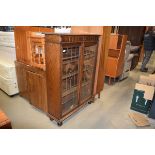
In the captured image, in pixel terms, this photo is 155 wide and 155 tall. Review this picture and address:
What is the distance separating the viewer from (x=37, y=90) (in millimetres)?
2256

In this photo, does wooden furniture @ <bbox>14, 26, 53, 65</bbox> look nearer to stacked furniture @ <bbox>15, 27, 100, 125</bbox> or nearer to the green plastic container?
stacked furniture @ <bbox>15, 27, 100, 125</bbox>

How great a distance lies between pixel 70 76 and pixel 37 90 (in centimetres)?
62

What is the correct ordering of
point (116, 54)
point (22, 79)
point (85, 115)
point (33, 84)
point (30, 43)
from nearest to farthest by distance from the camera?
point (30, 43)
point (33, 84)
point (85, 115)
point (22, 79)
point (116, 54)

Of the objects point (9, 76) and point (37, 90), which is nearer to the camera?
point (37, 90)

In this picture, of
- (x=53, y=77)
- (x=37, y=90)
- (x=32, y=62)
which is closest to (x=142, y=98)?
(x=53, y=77)

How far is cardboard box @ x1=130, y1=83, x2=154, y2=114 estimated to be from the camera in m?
2.39

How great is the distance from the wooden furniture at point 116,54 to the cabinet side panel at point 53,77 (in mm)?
2099

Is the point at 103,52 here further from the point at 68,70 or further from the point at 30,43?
the point at 30,43

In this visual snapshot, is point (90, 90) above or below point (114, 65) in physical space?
below
